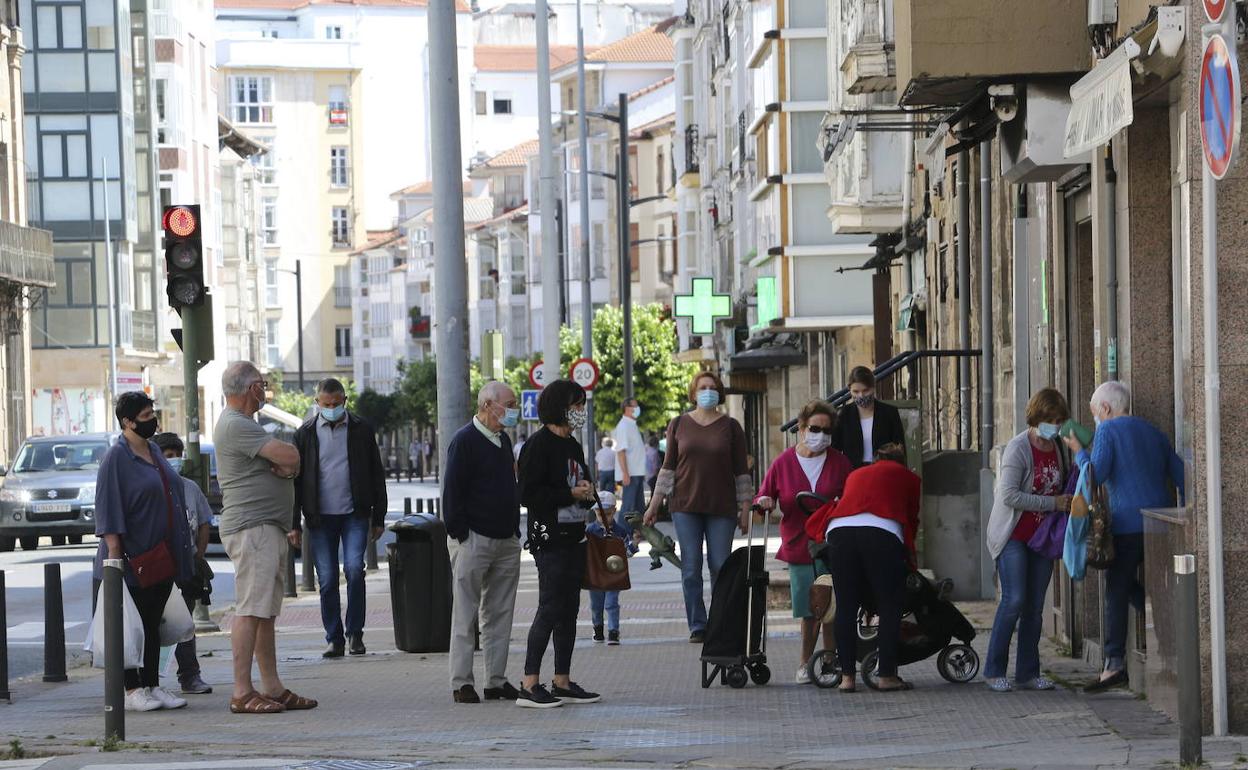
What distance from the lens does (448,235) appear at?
1836 centimetres

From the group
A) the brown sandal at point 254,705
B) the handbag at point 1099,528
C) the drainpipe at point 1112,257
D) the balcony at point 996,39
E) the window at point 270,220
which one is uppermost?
the window at point 270,220

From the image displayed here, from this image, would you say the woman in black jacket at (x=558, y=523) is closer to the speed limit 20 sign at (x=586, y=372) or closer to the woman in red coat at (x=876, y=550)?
the woman in red coat at (x=876, y=550)

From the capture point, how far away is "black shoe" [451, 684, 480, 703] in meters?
12.7

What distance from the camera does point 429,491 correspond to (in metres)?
74.4

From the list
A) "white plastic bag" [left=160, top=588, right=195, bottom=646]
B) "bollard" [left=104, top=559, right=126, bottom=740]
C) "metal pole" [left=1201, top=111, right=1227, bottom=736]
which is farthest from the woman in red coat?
"bollard" [left=104, top=559, right=126, bottom=740]

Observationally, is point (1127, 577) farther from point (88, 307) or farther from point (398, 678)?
point (88, 307)

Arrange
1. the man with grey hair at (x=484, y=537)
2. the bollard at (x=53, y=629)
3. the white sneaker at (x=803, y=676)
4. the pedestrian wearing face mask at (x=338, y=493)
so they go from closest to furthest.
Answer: the man with grey hair at (x=484, y=537) < the white sneaker at (x=803, y=676) < the bollard at (x=53, y=629) < the pedestrian wearing face mask at (x=338, y=493)

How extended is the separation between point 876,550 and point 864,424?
2649mm

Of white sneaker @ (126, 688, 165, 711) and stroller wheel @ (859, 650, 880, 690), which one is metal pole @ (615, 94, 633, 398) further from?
white sneaker @ (126, 688, 165, 711)

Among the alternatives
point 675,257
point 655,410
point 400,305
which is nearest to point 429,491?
point 655,410

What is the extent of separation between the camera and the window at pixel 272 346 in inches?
5856

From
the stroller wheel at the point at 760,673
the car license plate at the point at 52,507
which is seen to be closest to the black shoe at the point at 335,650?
the stroller wheel at the point at 760,673

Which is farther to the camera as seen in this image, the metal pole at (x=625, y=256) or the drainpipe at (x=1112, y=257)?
the metal pole at (x=625, y=256)

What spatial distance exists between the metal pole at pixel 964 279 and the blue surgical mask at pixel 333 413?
6.52 meters
